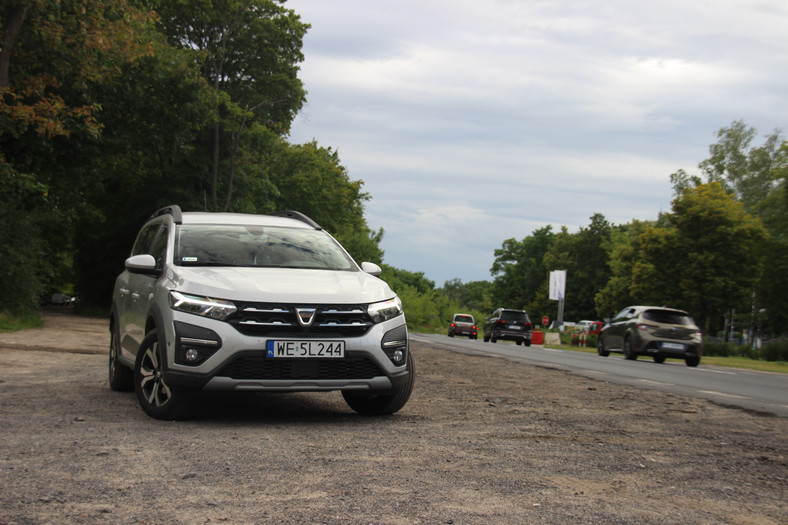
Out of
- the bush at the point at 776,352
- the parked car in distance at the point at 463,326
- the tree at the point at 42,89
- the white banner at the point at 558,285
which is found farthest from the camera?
the white banner at the point at 558,285

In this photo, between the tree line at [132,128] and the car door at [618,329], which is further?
the car door at [618,329]

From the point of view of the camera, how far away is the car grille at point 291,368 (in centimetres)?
624

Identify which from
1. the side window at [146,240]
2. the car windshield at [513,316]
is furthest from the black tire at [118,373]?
the car windshield at [513,316]

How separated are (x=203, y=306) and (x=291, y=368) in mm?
812

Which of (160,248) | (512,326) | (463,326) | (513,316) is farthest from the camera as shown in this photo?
(463,326)

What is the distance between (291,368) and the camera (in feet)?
20.8

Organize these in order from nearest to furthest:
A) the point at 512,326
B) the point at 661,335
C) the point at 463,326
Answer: the point at 661,335 → the point at 512,326 → the point at 463,326

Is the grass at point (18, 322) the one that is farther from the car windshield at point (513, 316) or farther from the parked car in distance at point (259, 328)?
the car windshield at point (513, 316)

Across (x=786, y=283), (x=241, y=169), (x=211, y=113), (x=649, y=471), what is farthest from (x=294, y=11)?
(x=649, y=471)

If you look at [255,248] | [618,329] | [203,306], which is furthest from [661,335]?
[203,306]

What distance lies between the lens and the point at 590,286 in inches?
3875

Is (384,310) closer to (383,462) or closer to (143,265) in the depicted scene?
(383,462)

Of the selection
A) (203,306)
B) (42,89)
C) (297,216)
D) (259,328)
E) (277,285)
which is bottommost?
(259,328)

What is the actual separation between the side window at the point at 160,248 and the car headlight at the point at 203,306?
0.93m
